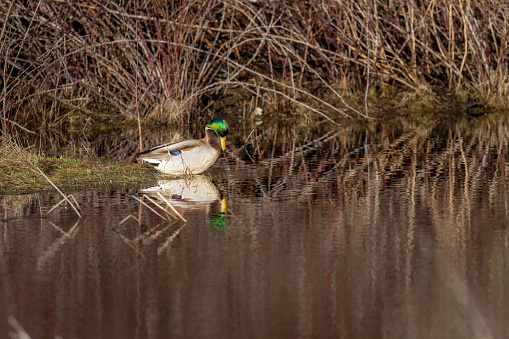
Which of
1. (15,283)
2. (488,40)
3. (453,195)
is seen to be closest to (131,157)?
(453,195)

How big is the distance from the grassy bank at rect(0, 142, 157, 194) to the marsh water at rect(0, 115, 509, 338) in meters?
0.36

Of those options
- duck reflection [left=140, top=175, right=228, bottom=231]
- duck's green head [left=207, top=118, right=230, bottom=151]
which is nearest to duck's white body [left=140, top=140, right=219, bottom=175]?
duck reflection [left=140, top=175, right=228, bottom=231]

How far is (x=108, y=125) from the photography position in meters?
16.2

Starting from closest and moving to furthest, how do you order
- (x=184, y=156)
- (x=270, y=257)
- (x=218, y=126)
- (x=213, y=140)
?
(x=270, y=257), (x=184, y=156), (x=213, y=140), (x=218, y=126)

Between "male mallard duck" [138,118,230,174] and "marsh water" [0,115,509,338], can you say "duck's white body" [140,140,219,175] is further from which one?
"marsh water" [0,115,509,338]

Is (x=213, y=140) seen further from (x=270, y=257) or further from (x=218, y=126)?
(x=270, y=257)

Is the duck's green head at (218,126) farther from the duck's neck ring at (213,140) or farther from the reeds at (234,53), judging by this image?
the reeds at (234,53)

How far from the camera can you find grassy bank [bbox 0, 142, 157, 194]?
354 inches

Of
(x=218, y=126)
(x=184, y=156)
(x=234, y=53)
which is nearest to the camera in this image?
(x=184, y=156)

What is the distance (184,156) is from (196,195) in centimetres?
100

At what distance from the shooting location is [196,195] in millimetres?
8492

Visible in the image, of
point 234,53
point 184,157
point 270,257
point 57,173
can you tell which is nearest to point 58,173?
point 57,173

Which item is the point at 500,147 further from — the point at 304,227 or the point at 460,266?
the point at 460,266

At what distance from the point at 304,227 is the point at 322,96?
1078 cm
